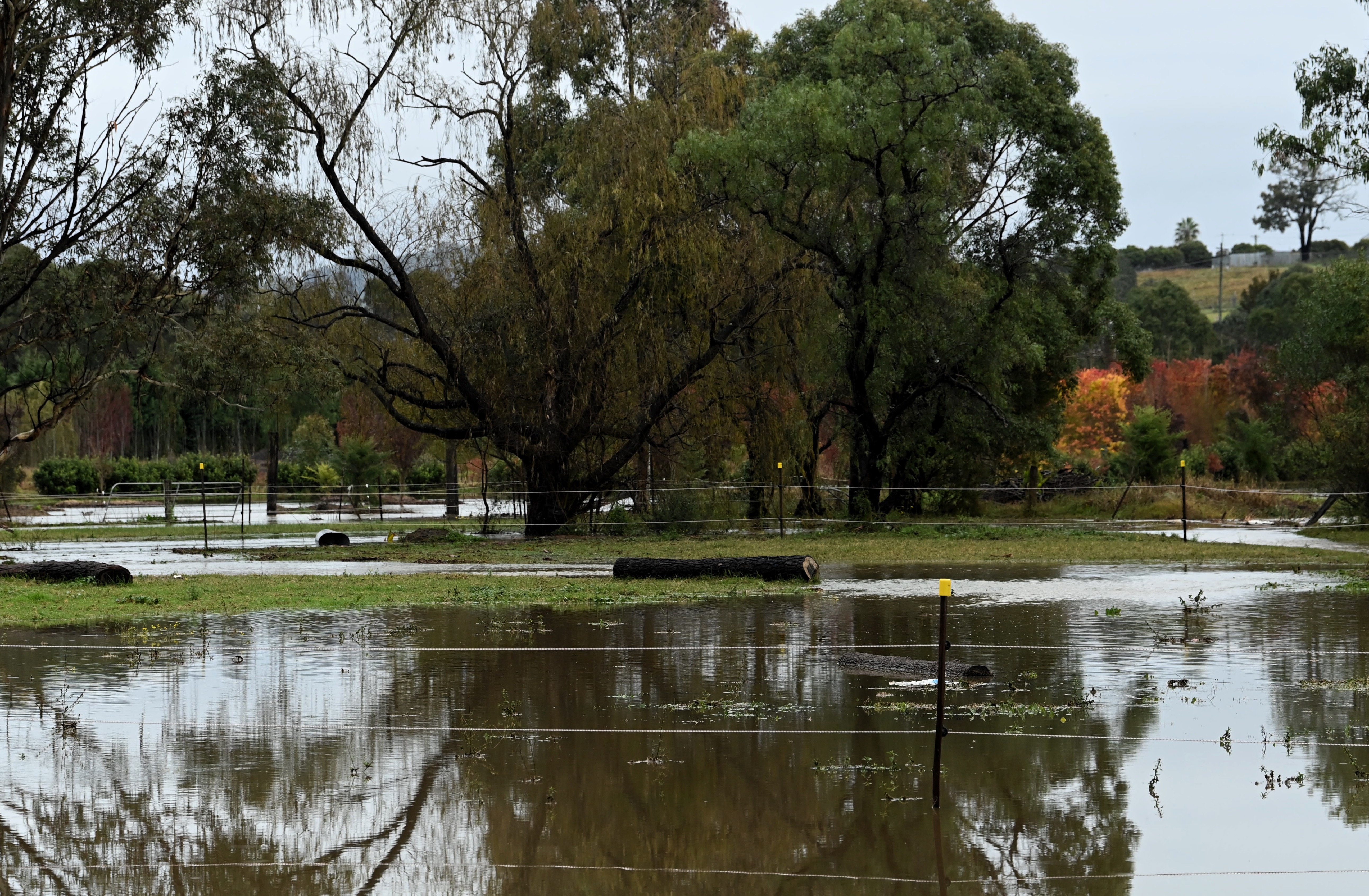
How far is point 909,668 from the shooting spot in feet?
36.9

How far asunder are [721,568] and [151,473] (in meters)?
46.1

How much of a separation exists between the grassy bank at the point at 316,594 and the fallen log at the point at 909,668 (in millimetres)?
5926

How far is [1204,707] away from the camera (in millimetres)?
9930

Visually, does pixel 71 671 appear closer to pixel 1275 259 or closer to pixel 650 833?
pixel 650 833

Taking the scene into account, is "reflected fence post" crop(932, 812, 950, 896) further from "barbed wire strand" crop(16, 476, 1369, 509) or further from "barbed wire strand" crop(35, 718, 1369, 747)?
"barbed wire strand" crop(16, 476, 1369, 509)

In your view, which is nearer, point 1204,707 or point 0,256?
point 1204,707

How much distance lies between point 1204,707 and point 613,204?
22179 mm

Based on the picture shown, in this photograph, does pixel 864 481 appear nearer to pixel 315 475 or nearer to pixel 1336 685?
pixel 1336 685

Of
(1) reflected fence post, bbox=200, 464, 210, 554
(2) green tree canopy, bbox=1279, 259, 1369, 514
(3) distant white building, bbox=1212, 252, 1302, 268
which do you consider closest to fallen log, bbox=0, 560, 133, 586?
(1) reflected fence post, bbox=200, 464, 210, 554

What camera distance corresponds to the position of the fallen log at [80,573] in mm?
19625

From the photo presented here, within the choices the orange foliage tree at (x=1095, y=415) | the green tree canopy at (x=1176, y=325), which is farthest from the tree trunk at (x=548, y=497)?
the green tree canopy at (x=1176, y=325)

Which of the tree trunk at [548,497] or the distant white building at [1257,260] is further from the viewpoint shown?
the distant white building at [1257,260]

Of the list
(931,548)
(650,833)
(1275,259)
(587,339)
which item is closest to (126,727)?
(650,833)

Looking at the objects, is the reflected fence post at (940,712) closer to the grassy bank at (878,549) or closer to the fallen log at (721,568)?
the fallen log at (721,568)
